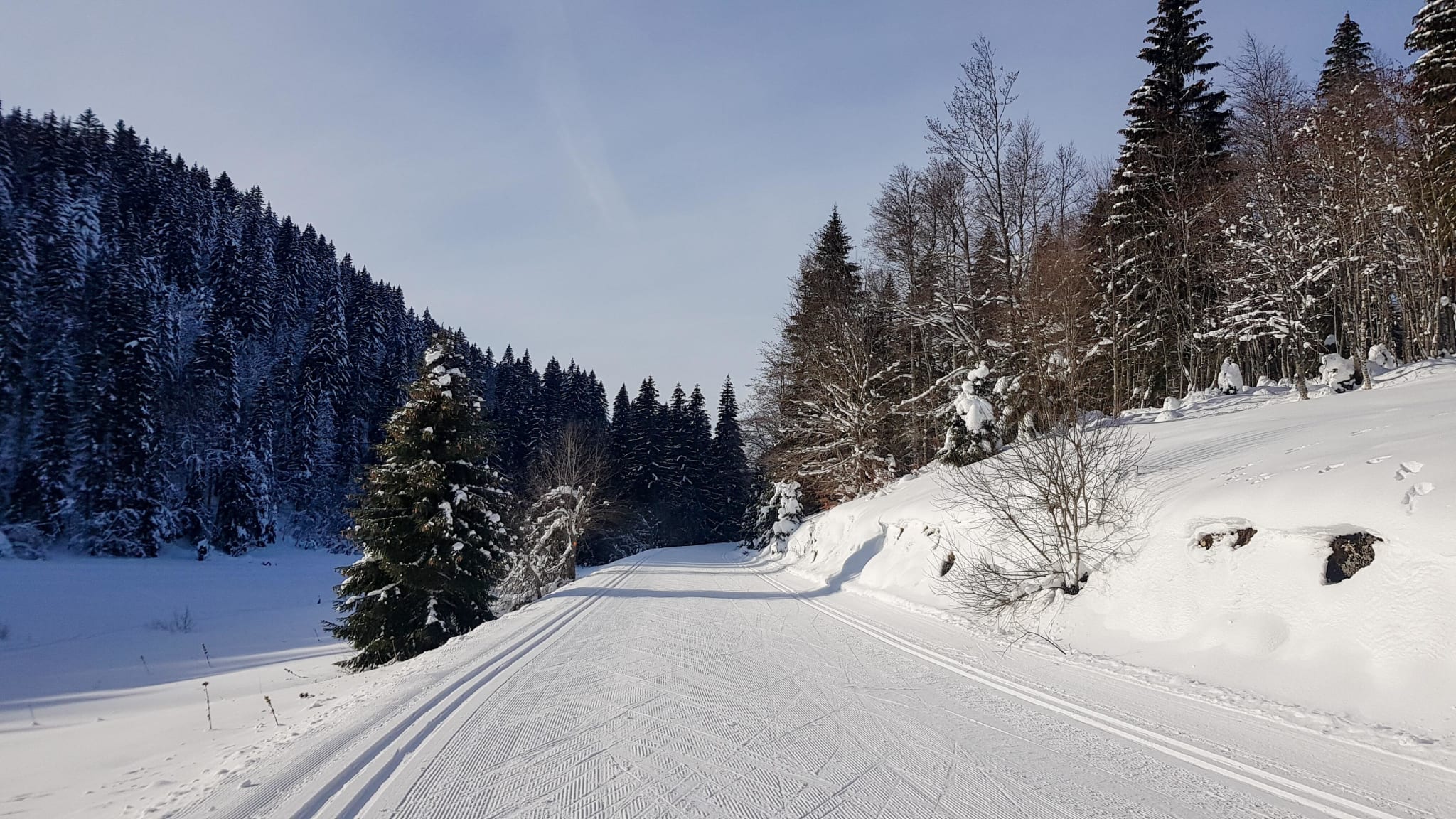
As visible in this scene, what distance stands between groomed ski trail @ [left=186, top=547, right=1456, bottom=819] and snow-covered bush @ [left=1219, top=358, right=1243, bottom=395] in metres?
15.5

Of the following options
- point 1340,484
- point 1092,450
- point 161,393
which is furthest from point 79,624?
point 1340,484

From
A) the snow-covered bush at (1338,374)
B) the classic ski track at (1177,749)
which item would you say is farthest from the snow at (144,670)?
the snow-covered bush at (1338,374)

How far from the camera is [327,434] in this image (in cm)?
6175

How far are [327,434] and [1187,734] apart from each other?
70.8 metres

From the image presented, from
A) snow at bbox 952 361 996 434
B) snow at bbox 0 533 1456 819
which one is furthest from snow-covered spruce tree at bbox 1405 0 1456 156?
snow at bbox 0 533 1456 819

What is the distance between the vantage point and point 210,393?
168 ft

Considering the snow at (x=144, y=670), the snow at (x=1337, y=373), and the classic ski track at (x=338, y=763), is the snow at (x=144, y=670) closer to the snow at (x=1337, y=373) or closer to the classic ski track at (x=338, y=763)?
the classic ski track at (x=338, y=763)

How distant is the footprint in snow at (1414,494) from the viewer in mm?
5355

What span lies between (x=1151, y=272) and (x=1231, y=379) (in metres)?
4.90

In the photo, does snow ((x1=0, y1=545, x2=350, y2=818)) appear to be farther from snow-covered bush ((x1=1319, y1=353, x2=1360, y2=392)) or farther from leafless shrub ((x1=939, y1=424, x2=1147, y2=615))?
snow-covered bush ((x1=1319, y1=353, x2=1360, y2=392))

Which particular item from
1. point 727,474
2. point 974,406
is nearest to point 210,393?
point 727,474

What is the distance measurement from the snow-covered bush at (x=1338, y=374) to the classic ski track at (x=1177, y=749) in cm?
1423

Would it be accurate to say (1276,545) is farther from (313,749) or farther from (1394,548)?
(313,749)

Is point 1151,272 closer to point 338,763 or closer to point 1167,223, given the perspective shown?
point 1167,223
